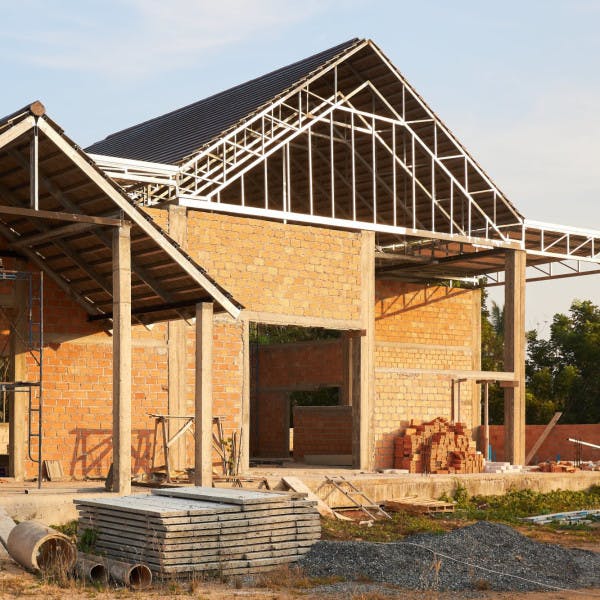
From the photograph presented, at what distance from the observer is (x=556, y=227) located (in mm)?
30312

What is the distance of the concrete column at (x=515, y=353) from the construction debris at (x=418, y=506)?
669 centimetres

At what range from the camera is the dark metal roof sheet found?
25.2m

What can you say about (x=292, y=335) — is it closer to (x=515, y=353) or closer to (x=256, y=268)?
(x=515, y=353)

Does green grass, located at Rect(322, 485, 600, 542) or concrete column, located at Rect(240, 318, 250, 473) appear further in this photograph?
concrete column, located at Rect(240, 318, 250, 473)

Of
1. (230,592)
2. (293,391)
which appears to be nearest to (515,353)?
(293,391)

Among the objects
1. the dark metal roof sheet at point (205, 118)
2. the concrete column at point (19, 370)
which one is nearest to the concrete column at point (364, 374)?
the dark metal roof sheet at point (205, 118)

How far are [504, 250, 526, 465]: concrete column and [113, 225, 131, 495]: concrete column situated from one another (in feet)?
44.7

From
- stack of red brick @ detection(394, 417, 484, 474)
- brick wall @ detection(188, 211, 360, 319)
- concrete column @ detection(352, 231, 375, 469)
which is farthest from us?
stack of red brick @ detection(394, 417, 484, 474)

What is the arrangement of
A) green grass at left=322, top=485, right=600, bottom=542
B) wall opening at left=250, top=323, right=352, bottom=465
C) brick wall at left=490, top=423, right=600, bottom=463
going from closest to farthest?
1. green grass at left=322, top=485, right=600, bottom=542
2. wall opening at left=250, top=323, right=352, bottom=465
3. brick wall at left=490, top=423, right=600, bottom=463

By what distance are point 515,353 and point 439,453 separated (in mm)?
3539

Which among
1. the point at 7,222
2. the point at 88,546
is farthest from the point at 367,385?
the point at 88,546

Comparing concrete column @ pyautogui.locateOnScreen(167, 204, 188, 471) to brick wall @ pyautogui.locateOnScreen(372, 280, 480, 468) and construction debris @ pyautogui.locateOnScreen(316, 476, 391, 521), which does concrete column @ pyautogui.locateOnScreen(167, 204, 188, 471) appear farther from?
brick wall @ pyautogui.locateOnScreen(372, 280, 480, 468)

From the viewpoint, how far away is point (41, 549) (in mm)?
13516

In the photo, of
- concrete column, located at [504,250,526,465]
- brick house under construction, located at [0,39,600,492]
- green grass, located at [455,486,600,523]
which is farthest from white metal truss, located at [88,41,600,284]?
green grass, located at [455,486,600,523]
